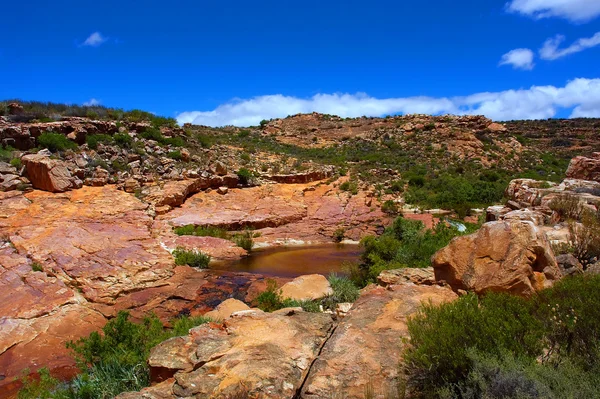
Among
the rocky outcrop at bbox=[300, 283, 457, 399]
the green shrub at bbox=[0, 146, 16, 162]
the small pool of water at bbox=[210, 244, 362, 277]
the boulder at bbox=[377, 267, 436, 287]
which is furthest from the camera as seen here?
the green shrub at bbox=[0, 146, 16, 162]

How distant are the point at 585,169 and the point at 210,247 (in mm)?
13674

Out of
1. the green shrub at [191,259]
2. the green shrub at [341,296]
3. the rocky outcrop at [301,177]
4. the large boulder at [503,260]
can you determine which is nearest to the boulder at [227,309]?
the green shrub at [341,296]

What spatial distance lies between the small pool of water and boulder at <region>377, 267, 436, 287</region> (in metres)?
4.38

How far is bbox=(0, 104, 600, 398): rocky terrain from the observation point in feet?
13.5

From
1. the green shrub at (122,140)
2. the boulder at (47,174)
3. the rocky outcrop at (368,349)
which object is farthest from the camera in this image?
the green shrub at (122,140)

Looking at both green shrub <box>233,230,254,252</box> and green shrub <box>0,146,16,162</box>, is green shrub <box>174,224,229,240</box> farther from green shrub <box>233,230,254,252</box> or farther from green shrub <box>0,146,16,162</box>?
green shrub <box>0,146,16,162</box>

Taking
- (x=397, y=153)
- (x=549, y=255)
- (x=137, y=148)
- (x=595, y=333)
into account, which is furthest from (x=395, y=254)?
(x=397, y=153)

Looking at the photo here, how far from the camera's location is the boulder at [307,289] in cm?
804

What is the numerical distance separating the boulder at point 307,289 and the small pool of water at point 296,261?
2.46 meters

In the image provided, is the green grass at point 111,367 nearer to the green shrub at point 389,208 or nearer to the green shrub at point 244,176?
the green shrub at point 389,208

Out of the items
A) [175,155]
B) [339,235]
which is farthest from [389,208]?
[175,155]

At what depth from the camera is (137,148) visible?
1941 cm

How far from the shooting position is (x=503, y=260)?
5000mm

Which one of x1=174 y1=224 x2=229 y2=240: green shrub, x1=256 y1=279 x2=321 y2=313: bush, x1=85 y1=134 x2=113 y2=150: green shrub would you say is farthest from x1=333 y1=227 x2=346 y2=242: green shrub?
x1=85 y1=134 x2=113 y2=150: green shrub
